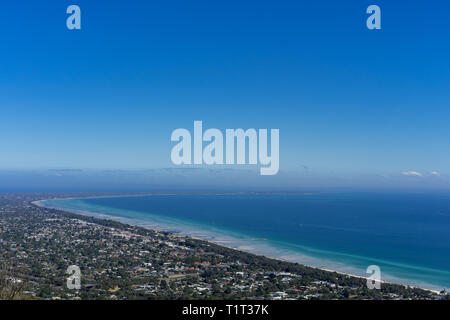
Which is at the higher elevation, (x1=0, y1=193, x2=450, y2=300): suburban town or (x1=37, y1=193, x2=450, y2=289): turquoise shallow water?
(x1=0, y1=193, x2=450, y2=300): suburban town

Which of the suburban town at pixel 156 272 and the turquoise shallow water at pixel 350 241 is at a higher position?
the suburban town at pixel 156 272

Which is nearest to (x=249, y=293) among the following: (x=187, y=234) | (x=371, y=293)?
(x=371, y=293)

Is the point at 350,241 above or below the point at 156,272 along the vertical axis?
below

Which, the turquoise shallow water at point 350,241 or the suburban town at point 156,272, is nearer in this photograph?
the suburban town at point 156,272

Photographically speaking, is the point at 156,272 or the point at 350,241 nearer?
the point at 156,272

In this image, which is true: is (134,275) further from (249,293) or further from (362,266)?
(362,266)

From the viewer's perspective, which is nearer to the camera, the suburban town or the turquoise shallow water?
the suburban town
